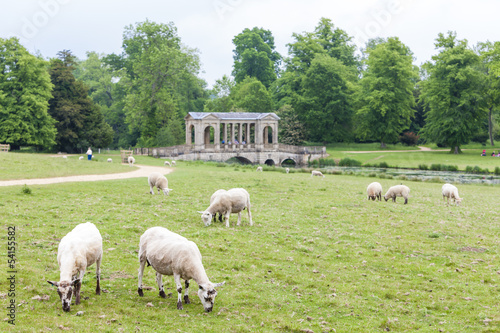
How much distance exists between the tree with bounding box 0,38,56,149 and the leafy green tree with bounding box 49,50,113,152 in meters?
3.37

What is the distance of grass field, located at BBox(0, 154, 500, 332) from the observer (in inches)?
453

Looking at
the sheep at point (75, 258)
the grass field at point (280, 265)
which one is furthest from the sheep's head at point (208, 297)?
the sheep at point (75, 258)

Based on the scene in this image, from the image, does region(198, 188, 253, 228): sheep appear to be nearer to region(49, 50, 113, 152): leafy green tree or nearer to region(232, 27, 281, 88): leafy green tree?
region(49, 50, 113, 152): leafy green tree

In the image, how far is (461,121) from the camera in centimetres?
8394

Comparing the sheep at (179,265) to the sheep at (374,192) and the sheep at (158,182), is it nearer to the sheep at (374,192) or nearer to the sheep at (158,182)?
the sheep at (158,182)

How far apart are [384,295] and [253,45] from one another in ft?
393

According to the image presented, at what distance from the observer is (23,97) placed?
67.7 m

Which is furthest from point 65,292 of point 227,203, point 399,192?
point 399,192

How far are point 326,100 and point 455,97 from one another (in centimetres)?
2570

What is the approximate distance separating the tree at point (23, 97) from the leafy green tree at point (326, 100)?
5042 cm

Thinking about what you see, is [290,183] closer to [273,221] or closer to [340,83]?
[273,221]

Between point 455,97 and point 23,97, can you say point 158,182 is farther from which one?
point 455,97

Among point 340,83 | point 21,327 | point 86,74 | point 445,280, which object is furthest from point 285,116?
point 21,327

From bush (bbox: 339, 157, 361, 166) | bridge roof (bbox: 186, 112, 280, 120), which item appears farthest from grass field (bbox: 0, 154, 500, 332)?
bridge roof (bbox: 186, 112, 280, 120)
